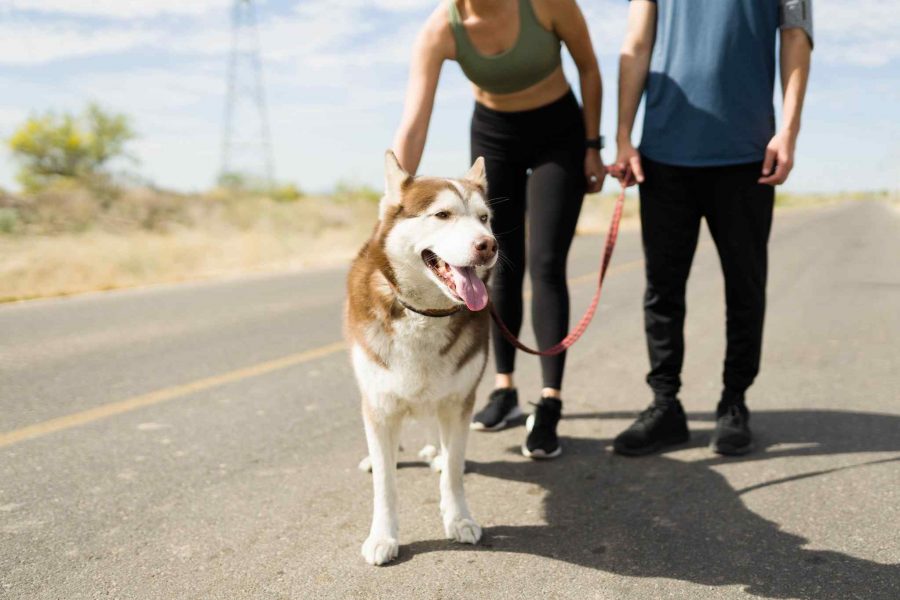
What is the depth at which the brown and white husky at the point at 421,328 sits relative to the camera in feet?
8.42

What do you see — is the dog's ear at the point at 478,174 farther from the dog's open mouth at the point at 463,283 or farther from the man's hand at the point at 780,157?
the man's hand at the point at 780,157

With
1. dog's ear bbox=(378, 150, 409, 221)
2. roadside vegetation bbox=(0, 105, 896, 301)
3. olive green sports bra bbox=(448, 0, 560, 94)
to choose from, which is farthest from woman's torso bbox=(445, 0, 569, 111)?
roadside vegetation bbox=(0, 105, 896, 301)

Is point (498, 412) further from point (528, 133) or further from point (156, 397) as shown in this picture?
point (156, 397)

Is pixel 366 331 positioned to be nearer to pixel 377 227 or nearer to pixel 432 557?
pixel 377 227

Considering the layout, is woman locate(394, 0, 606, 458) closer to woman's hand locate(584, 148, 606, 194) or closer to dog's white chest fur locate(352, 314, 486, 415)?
woman's hand locate(584, 148, 606, 194)

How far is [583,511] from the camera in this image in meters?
2.92

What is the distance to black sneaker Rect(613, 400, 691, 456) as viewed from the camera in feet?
11.7

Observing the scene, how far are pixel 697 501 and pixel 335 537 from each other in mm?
1539

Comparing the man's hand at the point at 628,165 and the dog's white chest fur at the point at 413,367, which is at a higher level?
the man's hand at the point at 628,165

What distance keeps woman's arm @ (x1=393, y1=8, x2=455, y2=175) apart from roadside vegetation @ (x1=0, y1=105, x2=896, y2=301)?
7.73 meters

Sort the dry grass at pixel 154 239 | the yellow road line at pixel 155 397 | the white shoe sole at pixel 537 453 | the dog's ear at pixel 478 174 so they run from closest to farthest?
1. the dog's ear at pixel 478 174
2. the white shoe sole at pixel 537 453
3. the yellow road line at pixel 155 397
4. the dry grass at pixel 154 239

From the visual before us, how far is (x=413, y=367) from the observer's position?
8.54 feet

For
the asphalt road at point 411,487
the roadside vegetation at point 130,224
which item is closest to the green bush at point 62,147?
the roadside vegetation at point 130,224

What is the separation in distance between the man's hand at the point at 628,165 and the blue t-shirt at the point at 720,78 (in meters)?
0.17
